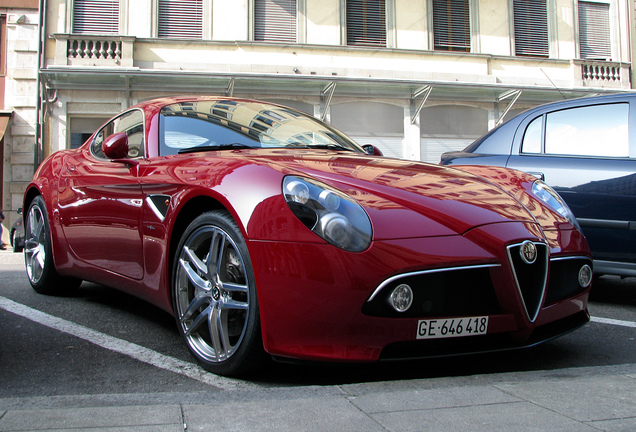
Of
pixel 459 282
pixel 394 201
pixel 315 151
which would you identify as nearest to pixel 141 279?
pixel 315 151

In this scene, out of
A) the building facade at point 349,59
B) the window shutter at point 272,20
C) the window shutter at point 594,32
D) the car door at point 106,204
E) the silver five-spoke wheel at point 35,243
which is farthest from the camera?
the window shutter at point 594,32

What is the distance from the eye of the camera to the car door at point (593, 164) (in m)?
4.14

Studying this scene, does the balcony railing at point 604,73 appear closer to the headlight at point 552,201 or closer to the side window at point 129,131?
the headlight at point 552,201

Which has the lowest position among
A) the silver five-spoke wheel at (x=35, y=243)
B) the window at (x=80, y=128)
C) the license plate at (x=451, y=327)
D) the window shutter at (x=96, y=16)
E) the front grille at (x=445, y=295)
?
the license plate at (x=451, y=327)

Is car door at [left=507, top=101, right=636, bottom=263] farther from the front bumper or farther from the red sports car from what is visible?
the front bumper

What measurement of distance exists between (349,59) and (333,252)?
51.2 ft

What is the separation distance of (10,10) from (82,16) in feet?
5.96

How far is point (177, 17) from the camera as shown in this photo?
54.2 ft

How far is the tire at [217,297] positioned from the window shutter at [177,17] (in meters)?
14.9

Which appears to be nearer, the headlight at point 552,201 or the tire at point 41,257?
the headlight at point 552,201

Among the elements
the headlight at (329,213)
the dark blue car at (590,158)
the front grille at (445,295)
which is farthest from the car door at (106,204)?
the dark blue car at (590,158)

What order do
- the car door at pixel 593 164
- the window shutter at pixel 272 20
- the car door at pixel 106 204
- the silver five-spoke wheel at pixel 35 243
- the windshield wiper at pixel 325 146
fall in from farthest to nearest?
the window shutter at pixel 272 20
the silver five-spoke wheel at pixel 35 243
the car door at pixel 593 164
the windshield wiper at pixel 325 146
the car door at pixel 106 204

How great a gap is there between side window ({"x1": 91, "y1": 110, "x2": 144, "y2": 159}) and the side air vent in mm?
2038

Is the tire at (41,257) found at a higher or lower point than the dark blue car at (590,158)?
lower
